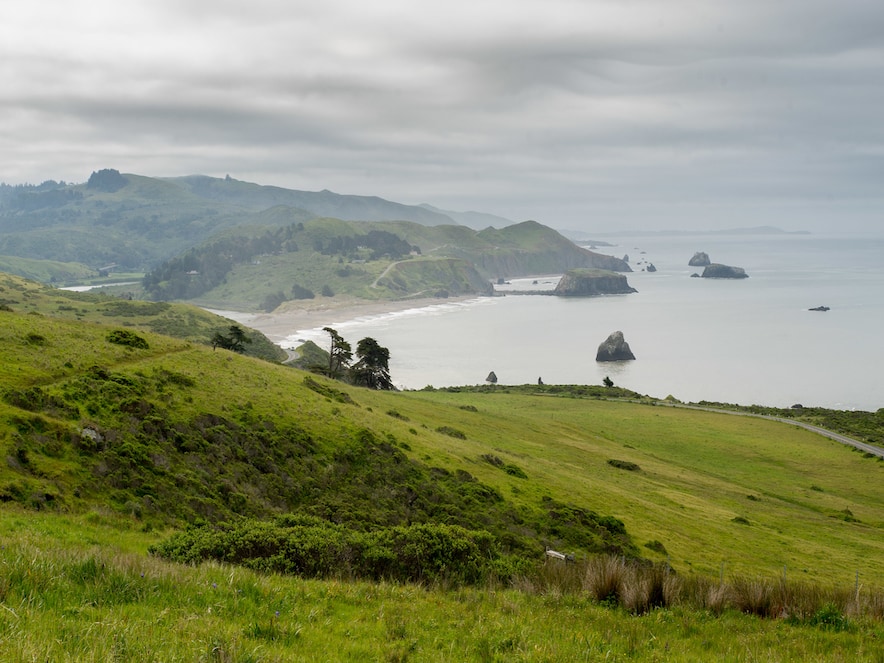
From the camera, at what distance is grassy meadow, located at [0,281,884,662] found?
1012 cm

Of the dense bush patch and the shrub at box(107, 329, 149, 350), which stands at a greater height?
the shrub at box(107, 329, 149, 350)

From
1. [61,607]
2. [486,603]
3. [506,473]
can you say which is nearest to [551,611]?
[486,603]

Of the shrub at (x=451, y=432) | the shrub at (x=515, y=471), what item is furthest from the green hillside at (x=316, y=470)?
the shrub at (x=451, y=432)

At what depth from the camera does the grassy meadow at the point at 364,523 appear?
10.1 meters

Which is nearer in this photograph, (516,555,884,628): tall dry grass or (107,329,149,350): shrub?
(516,555,884,628): tall dry grass

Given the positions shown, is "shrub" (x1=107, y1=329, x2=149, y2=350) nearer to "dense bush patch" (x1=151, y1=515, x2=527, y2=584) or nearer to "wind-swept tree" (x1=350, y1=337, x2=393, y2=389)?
"dense bush patch" (x1=151, y1=515, x2=527, y2=584)

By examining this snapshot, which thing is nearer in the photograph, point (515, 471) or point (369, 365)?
point (515, 471)

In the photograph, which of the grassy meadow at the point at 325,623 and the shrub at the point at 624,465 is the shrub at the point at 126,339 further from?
the shrub at the point at 624,465

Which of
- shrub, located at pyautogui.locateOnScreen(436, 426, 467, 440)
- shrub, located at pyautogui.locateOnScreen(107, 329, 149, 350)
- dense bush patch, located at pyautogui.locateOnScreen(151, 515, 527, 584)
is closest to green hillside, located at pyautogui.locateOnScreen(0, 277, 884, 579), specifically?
shrub, located at pyautogui.locateOnScreen(436, 426, 467, 440)

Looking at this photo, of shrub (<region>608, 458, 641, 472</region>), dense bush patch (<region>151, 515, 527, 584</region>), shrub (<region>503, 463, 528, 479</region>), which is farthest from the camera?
shrub (<region>608, 458, 641, 472</region>)

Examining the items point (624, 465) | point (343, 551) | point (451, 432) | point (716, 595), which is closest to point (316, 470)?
point (343, 551)

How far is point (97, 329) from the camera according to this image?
1818 inches

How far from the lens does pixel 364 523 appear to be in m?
27.9

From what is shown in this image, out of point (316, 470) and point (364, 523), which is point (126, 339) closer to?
point (316, 470)
